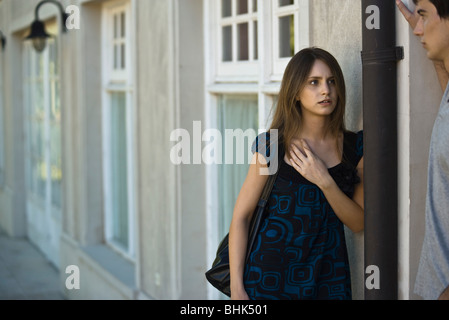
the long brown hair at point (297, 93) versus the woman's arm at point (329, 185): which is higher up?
the long brown hair at point (297, 93)

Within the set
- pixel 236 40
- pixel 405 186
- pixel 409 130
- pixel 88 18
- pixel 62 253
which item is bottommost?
pixel 62 253

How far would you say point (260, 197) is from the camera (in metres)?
3.01

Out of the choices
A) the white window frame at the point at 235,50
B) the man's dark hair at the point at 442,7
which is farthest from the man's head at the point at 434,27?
the white window frame at the point at 235,50

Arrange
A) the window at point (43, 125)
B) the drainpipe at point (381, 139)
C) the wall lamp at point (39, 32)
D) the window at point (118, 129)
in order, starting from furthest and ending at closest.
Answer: the window at point (43, 125) → the wall lamp at point (39, 32) → the window at point (118, 129) → the drainpipe at point (381, 139)

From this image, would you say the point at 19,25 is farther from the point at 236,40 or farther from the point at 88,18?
the point at 236,40

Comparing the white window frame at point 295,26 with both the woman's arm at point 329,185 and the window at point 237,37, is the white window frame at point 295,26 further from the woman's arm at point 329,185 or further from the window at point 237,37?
the woman's arm at point 329,185

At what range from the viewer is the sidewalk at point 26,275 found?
8077 mm

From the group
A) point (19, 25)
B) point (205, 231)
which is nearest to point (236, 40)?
point (205, 231)

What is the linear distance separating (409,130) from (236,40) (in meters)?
2.19

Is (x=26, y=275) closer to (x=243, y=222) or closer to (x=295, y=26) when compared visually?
(x=295, y=26)

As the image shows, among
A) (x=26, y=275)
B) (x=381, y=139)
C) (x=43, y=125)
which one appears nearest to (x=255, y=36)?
(x=381, y=139)

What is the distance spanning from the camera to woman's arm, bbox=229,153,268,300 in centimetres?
296

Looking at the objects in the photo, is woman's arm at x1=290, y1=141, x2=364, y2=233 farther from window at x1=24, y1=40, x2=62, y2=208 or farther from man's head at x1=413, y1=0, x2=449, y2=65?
window at x1=24, y1=40, x2=62, y2=208

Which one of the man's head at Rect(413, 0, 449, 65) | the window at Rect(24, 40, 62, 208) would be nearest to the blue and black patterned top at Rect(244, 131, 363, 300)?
the man's head at Rect(413, 0, 449, 65)
